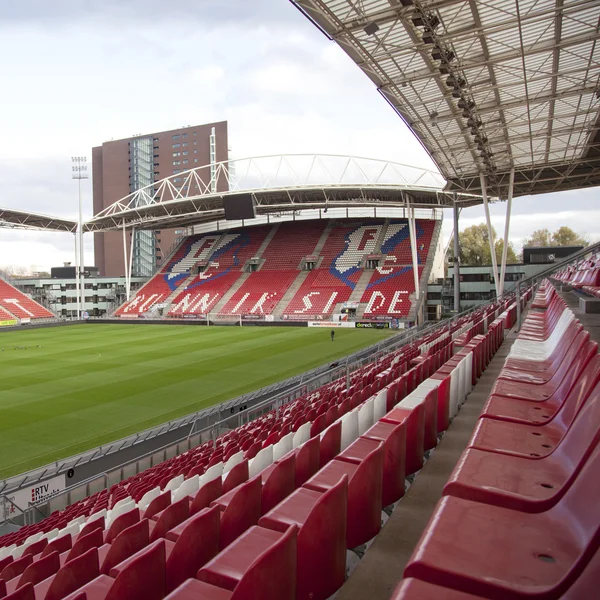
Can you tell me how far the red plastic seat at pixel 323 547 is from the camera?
5.52 feet

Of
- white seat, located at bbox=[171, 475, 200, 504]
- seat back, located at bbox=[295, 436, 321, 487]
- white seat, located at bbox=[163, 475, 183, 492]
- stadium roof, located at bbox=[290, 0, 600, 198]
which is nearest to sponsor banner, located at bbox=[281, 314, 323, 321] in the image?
stadium roof, located at bbox=[290, 0, 600, 198]

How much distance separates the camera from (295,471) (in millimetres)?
3150

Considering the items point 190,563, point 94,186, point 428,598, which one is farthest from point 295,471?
point 94,186

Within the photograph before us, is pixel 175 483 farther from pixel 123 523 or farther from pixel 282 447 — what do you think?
pixel 123 523

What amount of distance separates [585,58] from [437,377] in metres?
15.6

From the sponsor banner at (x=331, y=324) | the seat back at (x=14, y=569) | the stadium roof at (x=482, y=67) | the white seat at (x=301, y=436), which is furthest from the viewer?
the sponsor banner at (x=331, y=324)

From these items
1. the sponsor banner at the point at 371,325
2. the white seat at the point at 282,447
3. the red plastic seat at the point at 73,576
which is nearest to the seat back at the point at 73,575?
the red plastic seat at the point at 73,576

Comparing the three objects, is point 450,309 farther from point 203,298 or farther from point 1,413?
point 1,413

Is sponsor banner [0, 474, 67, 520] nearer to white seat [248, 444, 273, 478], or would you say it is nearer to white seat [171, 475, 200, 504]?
white seat [171, 475, 200, 504]

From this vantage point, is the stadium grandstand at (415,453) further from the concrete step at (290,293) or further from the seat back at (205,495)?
the concrete step at (290,293)

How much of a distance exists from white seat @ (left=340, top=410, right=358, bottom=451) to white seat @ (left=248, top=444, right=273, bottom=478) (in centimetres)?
93

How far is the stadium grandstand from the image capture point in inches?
56.2

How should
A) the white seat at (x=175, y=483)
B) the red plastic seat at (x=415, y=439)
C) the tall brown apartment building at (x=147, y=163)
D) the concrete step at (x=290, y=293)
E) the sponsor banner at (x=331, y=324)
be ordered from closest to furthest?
the red plastic seat at (x=415, y=439) → the white seat at (x=175, y=483) → the sponsor banner at (x=331, y=324) → the concrete step at (x=290, y=293) → the tall brown apartment building at (x=147, y=163)

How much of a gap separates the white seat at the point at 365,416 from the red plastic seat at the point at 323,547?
2.49m
